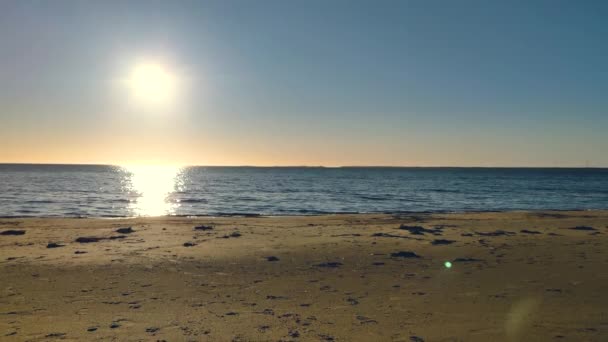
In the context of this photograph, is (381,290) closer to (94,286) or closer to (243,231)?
(94,286)

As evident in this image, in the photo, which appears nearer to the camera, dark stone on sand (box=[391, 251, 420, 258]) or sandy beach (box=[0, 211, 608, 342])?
sandy beach (box=[0, 211, 608, 342])

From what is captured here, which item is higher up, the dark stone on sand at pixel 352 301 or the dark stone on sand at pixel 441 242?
the dark stone on sand at pixel 352 301

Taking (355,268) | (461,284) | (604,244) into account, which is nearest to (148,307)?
(355,268)

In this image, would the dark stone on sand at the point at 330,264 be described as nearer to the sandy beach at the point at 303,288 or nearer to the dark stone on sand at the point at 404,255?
the sandy beach at the point at 303,288

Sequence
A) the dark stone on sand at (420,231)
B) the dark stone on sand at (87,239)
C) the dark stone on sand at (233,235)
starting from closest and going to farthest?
the dark stone on sand at (87,239) < the dark stone on sand at (233,235) < the dark stone on sand at (420,231)

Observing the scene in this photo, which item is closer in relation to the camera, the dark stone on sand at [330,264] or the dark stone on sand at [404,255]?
the dark stone on sand at [330,264]

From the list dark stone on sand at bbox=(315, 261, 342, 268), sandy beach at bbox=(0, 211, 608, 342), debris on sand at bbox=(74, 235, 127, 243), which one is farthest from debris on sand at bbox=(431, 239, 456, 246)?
debris on sand at bbox=(74, 235, 127, 243)

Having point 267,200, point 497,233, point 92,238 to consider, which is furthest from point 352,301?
point 267,200

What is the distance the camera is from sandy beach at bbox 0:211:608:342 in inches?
332

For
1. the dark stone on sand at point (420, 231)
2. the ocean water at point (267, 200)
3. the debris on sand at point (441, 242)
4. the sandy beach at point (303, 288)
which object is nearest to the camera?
the sandy beach at point (303, 288)

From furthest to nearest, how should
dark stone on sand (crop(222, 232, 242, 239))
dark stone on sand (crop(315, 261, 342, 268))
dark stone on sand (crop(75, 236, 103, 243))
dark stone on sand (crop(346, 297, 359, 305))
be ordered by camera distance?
dark stone on sand (crop(222, 232, 242, 239)), dark stone on sand (crop(75, 236, 103, 243)), dark stone on sand (crop(315, 261, 342, 268)), dark stone on sand (crop(346, 297, 359, 305))

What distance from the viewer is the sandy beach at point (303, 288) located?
8.42 m

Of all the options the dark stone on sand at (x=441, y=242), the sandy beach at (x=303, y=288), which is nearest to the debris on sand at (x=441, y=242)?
the dark stone on sand at (x=441, y=242)

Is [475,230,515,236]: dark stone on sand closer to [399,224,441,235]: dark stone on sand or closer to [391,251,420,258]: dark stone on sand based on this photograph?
[399,224,441,235]: dark stone on sand
